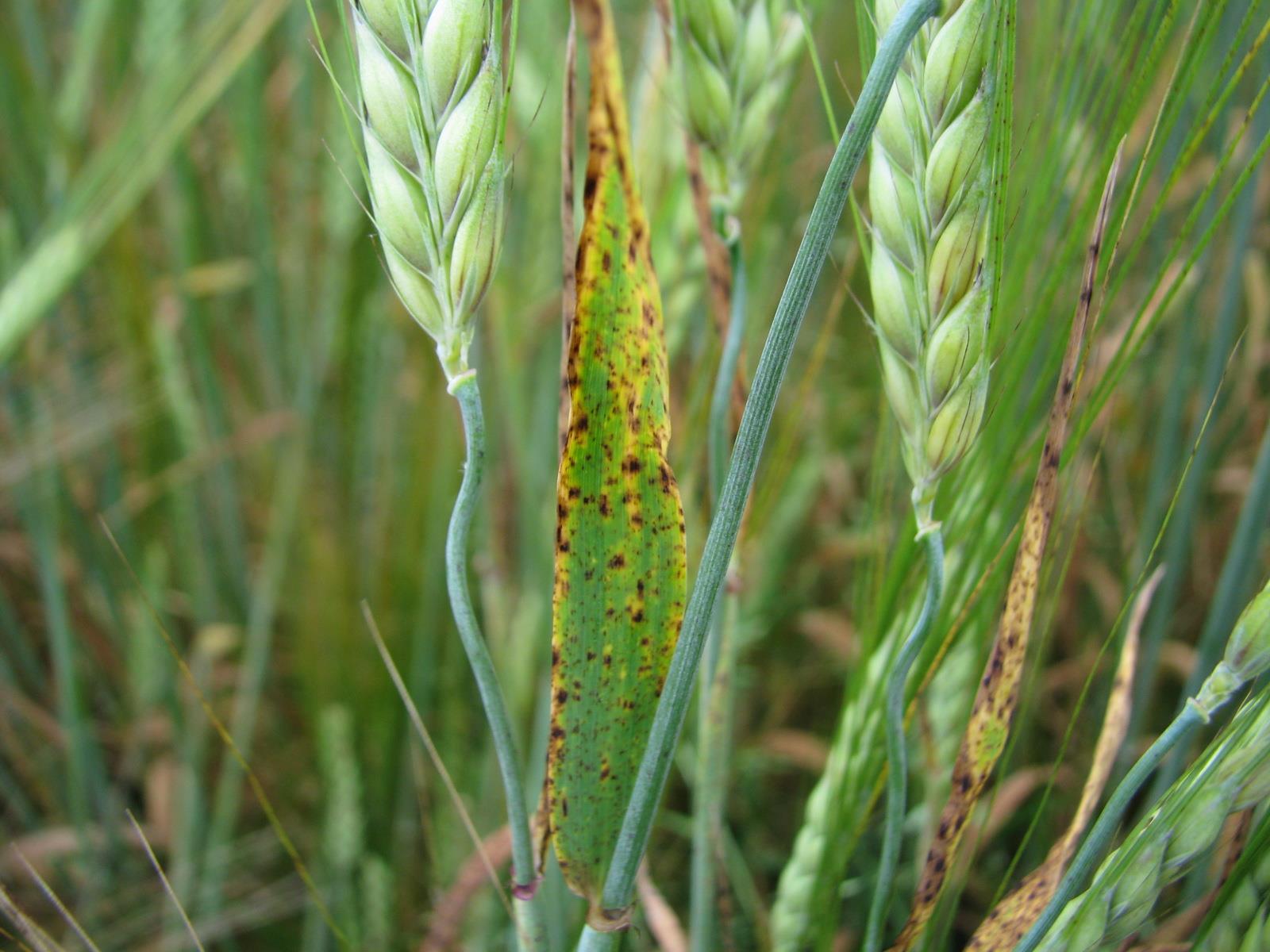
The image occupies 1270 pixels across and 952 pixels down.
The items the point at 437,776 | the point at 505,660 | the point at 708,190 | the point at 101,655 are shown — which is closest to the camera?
the point at 708,190

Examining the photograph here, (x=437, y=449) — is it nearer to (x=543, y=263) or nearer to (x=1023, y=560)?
(x=543, y=263)

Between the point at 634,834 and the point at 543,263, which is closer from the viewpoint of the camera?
the point at 634,834

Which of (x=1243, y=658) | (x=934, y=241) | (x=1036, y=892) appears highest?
(x=934, y=241)

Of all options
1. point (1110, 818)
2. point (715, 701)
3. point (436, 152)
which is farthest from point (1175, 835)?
point (436, 152)

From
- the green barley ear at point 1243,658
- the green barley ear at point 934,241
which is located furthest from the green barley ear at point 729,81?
the green barley ear at point 1243,658

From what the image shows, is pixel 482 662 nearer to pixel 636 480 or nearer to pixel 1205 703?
pixel 636 480

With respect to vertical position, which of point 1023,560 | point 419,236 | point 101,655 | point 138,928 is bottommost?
point 138,928

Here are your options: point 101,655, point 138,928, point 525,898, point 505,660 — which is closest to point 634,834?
point 525,898

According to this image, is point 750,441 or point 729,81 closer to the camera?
point 750,441
